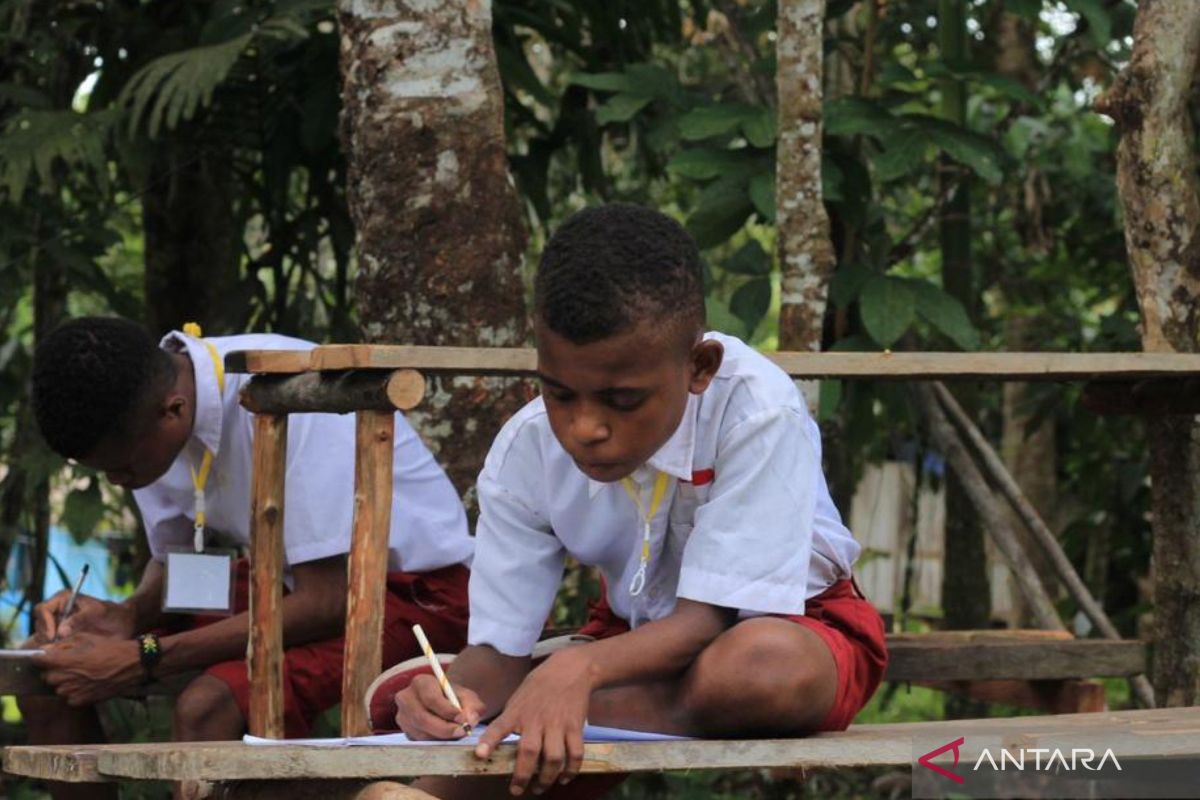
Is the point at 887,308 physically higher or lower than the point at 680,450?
higher

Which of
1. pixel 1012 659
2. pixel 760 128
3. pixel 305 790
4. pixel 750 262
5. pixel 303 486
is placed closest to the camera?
pixel 305 790

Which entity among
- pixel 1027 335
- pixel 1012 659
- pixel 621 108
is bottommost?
pixel 1012 659

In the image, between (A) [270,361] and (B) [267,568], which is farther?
(B) [267,568]

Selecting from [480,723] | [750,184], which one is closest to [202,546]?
[480,723]

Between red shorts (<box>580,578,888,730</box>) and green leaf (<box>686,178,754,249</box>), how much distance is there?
6.11 feet

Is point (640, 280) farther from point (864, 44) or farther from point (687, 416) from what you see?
point (864, 44)

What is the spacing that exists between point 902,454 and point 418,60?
12.5 feet

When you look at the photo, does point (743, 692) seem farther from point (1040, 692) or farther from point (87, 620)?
point (1040, 692)

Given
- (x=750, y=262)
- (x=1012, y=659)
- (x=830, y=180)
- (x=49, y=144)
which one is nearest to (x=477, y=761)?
(x=1012, y=659)

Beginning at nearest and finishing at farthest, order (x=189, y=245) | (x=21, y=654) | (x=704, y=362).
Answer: (x=704, y=362) → (x=21, y=654) → (x=189, y=245)

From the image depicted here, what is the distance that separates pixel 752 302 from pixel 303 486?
1805 millimetres

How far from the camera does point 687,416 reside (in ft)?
9.03

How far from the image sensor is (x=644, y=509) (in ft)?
9.31

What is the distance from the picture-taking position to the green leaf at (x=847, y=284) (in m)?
4.80
